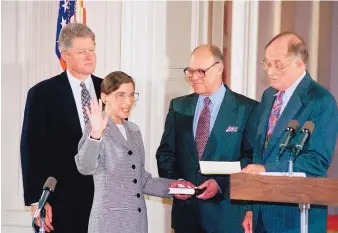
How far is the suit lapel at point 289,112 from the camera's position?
13.9 feet

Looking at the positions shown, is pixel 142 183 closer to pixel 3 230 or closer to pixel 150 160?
pixel 150 160

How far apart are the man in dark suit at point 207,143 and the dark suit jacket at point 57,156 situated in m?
0.57

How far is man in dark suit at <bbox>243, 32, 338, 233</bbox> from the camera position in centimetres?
406

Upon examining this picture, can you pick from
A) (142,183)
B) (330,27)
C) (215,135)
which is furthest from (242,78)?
(142,183)

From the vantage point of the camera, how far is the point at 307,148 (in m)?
4.09

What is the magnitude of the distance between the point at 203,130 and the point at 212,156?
0.18 metres

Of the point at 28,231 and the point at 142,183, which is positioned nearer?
the point at 142,183

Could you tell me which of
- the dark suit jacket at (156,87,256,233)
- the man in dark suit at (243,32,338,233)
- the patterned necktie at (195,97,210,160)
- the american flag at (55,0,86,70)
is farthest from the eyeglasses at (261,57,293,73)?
the american flag at (55,0,86,70)

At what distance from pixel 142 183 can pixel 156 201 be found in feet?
4.86

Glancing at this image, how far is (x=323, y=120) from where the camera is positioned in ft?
13.6

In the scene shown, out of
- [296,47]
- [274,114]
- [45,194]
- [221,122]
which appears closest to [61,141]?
[221,122]

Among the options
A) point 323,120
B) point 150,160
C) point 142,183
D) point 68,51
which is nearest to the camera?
point 323,120

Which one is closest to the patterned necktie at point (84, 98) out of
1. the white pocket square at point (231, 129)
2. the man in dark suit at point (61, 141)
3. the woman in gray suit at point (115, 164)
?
the man in dark suit at point (61, 141)

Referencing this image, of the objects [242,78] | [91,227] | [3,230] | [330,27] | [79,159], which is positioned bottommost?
[3,230]
